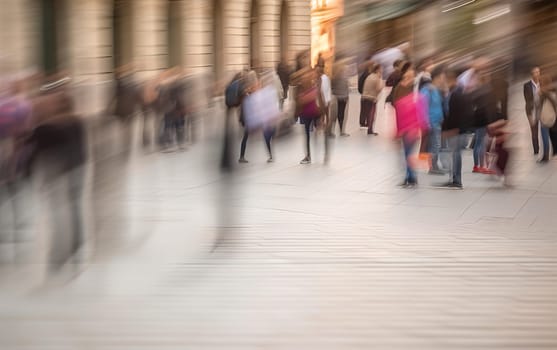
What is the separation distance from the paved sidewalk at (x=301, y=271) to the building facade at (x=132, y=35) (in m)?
7.38

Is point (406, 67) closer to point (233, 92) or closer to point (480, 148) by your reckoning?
point (480, 148)

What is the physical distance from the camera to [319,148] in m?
19.6

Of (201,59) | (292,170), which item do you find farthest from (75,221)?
(201,59)

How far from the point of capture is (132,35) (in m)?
26.8

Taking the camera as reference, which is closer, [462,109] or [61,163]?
[462,109]

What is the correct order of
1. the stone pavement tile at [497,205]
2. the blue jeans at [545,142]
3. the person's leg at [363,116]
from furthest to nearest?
the person's leg at [363,116], the blue jeans at [545,142], the stone pavement tile at [497,205]

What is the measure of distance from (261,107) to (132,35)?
1540 centimetres

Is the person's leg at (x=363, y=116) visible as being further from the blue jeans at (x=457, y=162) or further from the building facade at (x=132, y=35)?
the blue jeans at (x=457, y=162)

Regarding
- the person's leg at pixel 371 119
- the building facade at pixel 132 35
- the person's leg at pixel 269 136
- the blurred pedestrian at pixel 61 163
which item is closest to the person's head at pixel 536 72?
the blurred pedestrian at pixel 61 163

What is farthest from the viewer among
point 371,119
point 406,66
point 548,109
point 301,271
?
point 371,119

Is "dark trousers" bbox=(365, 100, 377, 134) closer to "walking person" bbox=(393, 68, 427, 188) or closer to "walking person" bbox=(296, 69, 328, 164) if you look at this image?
"walking person" bbox=(296, 69, 328, 164)

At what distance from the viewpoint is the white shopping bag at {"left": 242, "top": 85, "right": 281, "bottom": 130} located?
11828 millimetres

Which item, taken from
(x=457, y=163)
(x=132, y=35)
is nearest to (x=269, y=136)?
(x=457, y=163)

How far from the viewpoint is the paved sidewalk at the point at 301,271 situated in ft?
20.4
